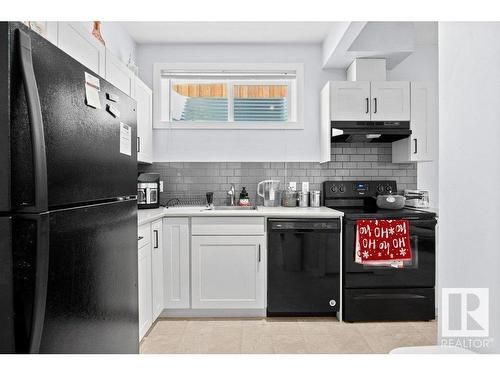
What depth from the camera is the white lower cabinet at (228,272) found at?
283 centimetres

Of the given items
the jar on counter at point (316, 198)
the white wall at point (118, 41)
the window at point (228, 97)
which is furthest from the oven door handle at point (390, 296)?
the white wall at point (118, 41)

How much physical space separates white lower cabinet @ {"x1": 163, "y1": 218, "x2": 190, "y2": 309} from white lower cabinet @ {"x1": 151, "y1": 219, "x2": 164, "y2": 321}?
0.05 meters

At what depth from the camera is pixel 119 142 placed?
4.13 ft

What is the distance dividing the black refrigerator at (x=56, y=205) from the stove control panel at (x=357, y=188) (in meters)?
2.51

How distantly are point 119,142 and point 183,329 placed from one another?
1.90m

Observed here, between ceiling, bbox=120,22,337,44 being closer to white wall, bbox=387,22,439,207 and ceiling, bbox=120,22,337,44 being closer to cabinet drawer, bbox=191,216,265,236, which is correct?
white wall, bbox=387,22,439,207

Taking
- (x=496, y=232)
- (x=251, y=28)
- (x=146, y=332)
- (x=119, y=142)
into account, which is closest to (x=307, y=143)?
(x=251, y=28)

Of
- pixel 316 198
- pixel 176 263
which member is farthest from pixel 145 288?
pixel 316 198

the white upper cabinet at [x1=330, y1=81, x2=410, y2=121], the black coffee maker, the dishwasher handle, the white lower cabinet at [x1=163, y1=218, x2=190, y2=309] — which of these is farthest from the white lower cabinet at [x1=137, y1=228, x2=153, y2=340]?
the white upper cabinet at [x1=330, y1=81, x2=410, y2=121]

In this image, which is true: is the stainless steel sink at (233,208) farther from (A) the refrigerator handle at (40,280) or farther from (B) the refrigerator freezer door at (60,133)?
(A) the refrigerator handle at (40,280)

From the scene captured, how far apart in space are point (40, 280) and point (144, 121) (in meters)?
2.53

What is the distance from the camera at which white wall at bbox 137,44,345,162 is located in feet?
11.4

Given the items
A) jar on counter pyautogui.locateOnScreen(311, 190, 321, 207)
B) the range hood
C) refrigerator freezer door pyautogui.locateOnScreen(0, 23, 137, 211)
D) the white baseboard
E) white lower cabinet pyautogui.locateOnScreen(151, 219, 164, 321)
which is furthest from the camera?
jar on counter pyautogui.locateOnScreen(311, 190, 321, 207)

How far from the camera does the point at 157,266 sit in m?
2.70
